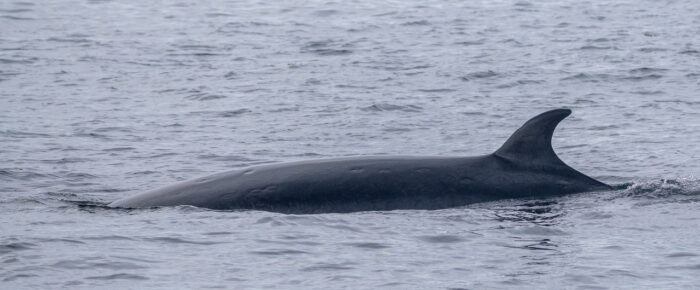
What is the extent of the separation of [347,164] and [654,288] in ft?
12.1

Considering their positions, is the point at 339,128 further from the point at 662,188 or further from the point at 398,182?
the point at 398,182

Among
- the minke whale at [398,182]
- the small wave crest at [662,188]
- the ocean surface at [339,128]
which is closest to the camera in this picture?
the ocean surface at [339,128]

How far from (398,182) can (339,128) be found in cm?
745

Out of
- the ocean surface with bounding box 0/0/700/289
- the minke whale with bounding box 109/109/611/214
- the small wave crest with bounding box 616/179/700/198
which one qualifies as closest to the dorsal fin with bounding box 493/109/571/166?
the minke whale with bounding box 109/109/611/214

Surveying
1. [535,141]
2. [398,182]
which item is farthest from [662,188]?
[398,182]

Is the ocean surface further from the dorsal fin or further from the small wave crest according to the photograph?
the dorsal fin

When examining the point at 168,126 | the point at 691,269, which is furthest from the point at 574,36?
the point at 691,269

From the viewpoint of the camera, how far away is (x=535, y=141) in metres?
12.8

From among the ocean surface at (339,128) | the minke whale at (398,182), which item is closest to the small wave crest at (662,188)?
the ocean surface at (339,128)

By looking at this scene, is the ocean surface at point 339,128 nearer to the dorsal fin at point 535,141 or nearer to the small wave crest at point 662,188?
the small wave crest at point 662,188

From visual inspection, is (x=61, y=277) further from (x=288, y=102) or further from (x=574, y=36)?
(x=574, y=36)

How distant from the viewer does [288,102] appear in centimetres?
2262

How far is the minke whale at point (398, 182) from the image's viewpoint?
1262 centimetres

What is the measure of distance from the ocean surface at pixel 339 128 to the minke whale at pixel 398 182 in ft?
0.53
